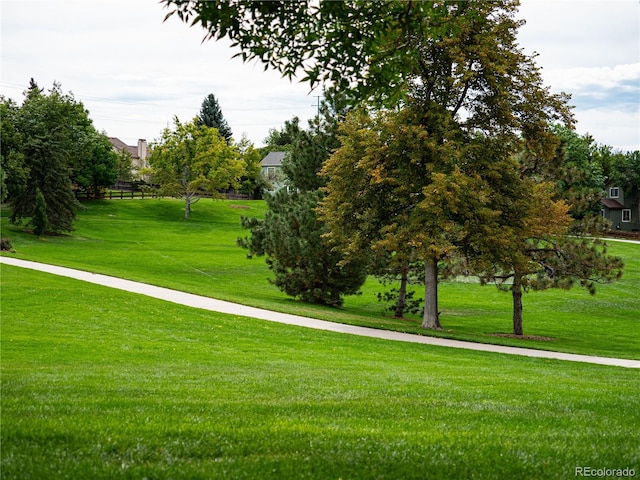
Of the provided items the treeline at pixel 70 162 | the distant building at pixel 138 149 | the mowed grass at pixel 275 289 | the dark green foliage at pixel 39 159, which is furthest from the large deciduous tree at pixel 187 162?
the distant building at pixel 138 149

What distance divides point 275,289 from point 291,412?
111 ft

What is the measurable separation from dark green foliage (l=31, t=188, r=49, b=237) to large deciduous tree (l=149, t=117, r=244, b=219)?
2280cm

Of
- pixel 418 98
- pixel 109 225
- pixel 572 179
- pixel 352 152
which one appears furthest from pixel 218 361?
pixel 109 225

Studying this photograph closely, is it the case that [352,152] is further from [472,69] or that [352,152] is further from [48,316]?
[48,316]

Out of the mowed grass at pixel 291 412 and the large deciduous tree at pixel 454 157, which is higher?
the large deciduous tree at pixel 454 157

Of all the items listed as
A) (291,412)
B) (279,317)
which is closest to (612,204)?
(279,317)

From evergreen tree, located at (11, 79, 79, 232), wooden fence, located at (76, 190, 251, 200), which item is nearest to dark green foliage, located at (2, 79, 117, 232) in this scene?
evergreen tree, located at (11, 79, 79, 232)

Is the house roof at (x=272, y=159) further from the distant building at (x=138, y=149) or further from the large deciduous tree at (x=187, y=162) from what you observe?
the large deciduous tree at (x=187, y=162)

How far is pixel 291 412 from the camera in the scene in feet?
26.5

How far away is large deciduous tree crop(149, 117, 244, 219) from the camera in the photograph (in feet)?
254

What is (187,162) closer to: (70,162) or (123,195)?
(70,162)

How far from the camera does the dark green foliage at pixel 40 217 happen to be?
5375 centimetres

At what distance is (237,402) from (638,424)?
16.3ft

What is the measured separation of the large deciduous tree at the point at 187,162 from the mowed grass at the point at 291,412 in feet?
196
